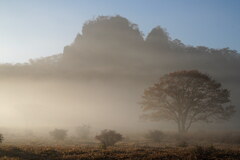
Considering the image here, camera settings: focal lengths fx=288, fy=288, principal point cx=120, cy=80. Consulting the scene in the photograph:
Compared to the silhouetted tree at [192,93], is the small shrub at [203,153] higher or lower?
lower

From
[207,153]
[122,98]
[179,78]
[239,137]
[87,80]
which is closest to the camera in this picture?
[207,153]

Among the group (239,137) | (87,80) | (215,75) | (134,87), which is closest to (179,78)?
(239,137)

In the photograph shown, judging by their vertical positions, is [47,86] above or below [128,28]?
below

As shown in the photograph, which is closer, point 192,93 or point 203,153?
point 203,153

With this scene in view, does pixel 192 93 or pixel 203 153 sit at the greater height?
pixel 192 93

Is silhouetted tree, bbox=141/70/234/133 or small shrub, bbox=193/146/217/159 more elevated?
silhouetted tree, bbox=141/70/234/133

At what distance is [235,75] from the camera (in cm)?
9988

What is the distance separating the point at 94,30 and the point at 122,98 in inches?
1511

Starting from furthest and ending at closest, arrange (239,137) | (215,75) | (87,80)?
(87,80)
(215,75)
(239,137)

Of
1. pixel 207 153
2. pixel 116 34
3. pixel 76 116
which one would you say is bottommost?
pixel 207 153

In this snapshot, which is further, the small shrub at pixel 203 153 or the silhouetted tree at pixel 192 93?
the silhouetted tree at pixel 192 93

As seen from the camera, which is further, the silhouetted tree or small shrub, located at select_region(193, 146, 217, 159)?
the silhouetted tree

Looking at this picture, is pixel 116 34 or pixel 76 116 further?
pixel 116 34

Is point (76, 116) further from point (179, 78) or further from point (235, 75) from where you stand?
point (179, 78)
